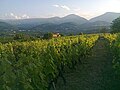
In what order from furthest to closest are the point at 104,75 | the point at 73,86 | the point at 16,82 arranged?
1. the point at 104,75
2. the point at 73,86
3. the point at 16,82

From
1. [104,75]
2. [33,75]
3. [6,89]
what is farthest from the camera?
[104,75]

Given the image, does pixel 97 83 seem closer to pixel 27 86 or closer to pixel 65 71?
pixel 65 71

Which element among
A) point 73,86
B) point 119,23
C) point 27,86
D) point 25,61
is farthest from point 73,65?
point 119,23

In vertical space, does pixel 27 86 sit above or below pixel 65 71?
above

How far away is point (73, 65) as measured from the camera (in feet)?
62.8

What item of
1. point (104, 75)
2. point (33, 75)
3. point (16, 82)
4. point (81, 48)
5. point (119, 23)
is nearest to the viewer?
point (16, 82)

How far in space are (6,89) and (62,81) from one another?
27.2ft

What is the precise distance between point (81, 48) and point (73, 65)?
134 inches

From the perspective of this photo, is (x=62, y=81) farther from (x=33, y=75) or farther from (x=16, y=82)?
(x=16, y=82)

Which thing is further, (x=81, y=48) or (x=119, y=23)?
(x=119, y=23)

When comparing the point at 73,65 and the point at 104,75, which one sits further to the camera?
the point at 73,65

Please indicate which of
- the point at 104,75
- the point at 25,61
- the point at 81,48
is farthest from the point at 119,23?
the point at 25,61

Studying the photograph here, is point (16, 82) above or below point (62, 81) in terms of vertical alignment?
above

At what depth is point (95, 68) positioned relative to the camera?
66.2ft
